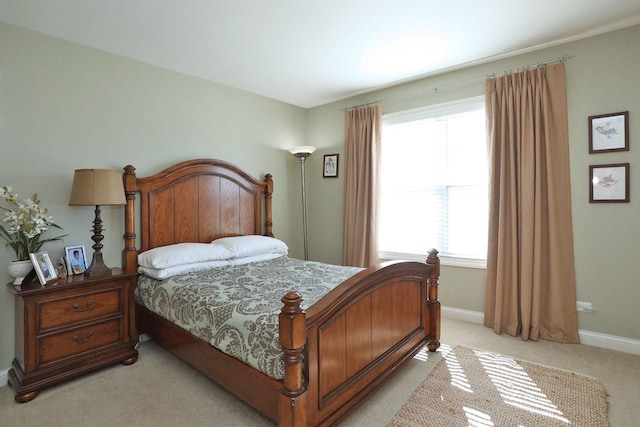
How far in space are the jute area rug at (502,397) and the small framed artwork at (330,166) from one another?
2.66 meters

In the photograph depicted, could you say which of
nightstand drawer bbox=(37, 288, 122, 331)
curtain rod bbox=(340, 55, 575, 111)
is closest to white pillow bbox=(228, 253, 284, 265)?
nightstand drawer bbox=(37, 288, 122, 331)

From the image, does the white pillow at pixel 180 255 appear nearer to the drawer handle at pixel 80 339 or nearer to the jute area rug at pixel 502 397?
the drawer handle at pixel 80 339

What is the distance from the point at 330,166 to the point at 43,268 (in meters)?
3.17

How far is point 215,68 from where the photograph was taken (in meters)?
3.32

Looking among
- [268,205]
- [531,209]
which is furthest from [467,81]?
[268,205]

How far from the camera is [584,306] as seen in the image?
9.27 feet

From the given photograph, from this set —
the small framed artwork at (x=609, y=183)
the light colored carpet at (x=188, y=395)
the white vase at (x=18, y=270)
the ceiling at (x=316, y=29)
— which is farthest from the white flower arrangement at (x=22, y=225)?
the small framed artwork at (x=609, y=183)

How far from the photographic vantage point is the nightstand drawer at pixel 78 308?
7.22 ft

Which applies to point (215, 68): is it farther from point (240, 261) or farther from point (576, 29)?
point (576, 29)

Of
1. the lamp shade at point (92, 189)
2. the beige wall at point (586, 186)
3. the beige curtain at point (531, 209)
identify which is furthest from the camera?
the beige curtain at point (531, 209)

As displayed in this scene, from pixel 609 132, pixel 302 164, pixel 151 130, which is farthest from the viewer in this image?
pixel 302 164

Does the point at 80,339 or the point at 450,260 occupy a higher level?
the point at 450,260

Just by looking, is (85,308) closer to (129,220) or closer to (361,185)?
(129,220)

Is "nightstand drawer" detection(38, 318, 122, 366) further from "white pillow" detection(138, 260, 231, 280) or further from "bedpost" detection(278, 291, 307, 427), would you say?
"bedpost" detection(278, 291, 307, 427)
